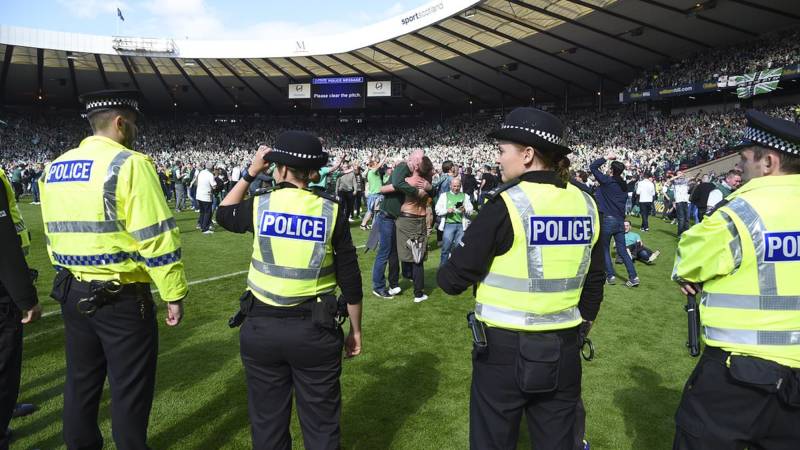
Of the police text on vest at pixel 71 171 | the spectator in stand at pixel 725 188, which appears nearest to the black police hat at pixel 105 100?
the police text on vest at pixel 71 171

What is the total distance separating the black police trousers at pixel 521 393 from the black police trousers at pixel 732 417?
49 cm

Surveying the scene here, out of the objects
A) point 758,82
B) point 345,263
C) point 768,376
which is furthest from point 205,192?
point 758,82

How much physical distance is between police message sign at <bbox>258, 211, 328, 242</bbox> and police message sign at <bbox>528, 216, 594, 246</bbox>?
106 centimetres

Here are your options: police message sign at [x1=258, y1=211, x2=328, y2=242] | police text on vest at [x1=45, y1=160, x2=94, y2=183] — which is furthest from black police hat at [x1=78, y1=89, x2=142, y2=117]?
police message sign at [x1=258, y1=211, x2=328, y2=242]

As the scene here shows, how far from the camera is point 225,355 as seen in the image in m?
4.73

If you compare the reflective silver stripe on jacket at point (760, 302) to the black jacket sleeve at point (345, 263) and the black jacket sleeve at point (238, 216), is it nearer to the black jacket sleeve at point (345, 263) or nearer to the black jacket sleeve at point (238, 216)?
the black jacket sleeve at point (345, 263)

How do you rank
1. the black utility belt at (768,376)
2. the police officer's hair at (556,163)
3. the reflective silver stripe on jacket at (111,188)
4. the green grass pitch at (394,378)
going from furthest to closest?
the green grass pitch at (394,378), the reflective silver stripe on jacket at (111,188), the police officer's hair at (556,163), the black utility belt at (768,376)

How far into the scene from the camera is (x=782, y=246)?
193 centimetres

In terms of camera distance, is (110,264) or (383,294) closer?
(110,264)

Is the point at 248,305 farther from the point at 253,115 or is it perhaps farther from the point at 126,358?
the point at 253,115

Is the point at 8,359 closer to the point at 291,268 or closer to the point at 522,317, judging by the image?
the point at 291,268

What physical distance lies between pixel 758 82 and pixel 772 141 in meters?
26.0

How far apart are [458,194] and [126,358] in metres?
5.31

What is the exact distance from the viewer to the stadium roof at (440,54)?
22.5 metres
